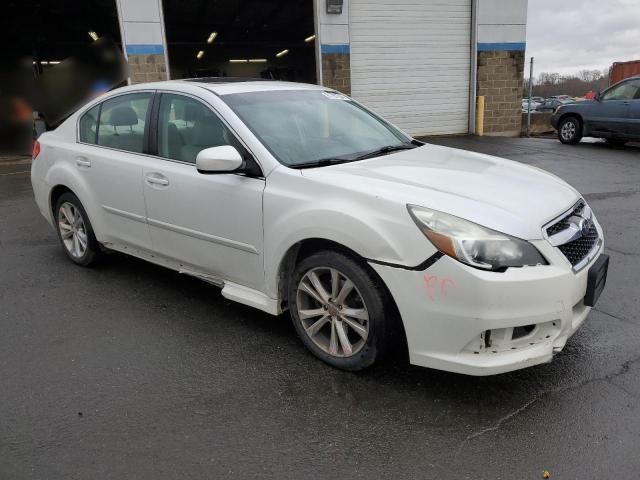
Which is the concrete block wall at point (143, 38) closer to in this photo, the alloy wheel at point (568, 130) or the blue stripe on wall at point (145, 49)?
the blue stripe on wall at point (145, 49)

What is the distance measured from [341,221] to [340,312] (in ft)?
1.74

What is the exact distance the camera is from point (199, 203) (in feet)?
12.0

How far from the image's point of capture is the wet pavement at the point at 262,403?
2.46 meters

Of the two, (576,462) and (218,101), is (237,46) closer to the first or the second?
(218,101)

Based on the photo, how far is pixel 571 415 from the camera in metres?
2.76

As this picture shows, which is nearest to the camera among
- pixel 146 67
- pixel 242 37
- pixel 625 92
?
pixel 625 92

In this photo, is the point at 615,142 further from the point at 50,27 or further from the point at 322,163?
the point at 50,27

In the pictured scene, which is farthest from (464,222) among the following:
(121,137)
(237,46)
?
(237,46)

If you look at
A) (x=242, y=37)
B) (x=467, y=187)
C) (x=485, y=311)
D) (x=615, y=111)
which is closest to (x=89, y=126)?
(x=467, y=187)

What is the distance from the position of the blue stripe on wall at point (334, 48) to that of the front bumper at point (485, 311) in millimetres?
12167

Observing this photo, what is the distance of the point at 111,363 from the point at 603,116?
12.3m

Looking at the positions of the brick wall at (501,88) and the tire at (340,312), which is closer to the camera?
the tire at (340,312)

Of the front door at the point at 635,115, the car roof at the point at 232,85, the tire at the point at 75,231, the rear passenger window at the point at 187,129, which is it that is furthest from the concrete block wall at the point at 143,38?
the front door at the point at 635,115

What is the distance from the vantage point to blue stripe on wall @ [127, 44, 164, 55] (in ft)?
41.3
